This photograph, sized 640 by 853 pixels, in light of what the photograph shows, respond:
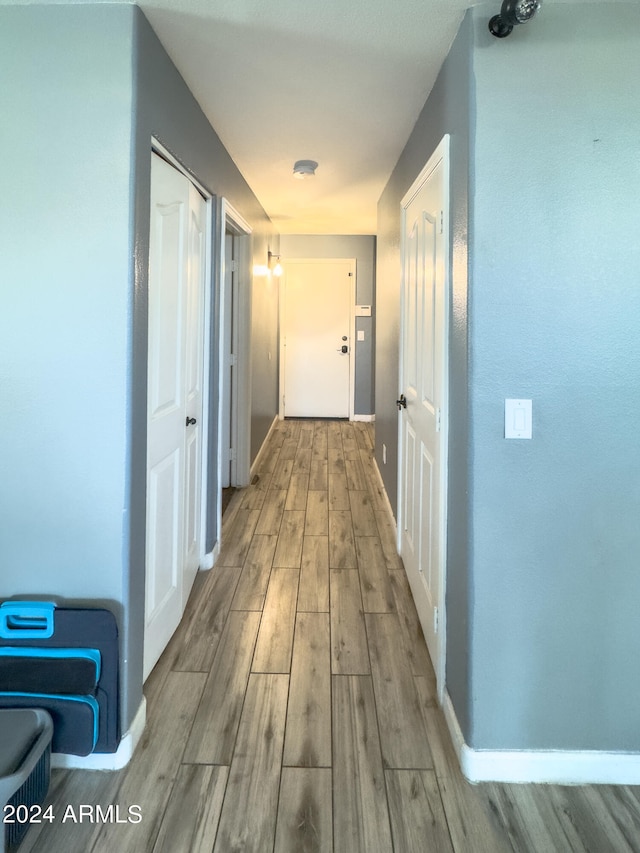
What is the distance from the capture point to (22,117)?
1521 millimetres

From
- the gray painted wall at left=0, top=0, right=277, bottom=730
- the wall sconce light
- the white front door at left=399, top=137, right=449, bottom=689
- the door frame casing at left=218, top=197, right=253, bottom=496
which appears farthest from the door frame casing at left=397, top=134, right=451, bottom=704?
the wall sconce light

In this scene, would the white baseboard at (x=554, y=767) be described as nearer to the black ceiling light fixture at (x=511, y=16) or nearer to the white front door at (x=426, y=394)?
the white front door at (x=426, y=394)

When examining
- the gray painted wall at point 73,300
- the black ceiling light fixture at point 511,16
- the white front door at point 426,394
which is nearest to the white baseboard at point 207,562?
the white front door at point 426,394

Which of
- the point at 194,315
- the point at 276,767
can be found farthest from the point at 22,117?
Answer: the point at 276,767

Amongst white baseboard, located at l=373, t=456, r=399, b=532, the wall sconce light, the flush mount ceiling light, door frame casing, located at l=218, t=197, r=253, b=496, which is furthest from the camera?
the wall sconce light

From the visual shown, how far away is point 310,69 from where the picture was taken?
6.38 ft

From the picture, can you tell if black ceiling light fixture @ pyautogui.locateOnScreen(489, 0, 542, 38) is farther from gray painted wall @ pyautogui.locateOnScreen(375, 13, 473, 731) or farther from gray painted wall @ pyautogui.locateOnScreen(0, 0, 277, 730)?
gray painted wall @ pyautogui.locateOnScreen(0, 0, 277, 730)

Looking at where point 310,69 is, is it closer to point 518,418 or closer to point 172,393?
point 172,393

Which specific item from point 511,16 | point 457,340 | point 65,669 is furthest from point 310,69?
point 65,669

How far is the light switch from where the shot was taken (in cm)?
149

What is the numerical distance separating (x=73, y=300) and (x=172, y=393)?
631 millimetres

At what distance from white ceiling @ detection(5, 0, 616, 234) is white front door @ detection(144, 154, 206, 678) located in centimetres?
39

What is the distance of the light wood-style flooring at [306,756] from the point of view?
1333 millimetres

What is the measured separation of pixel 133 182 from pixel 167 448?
95cm
